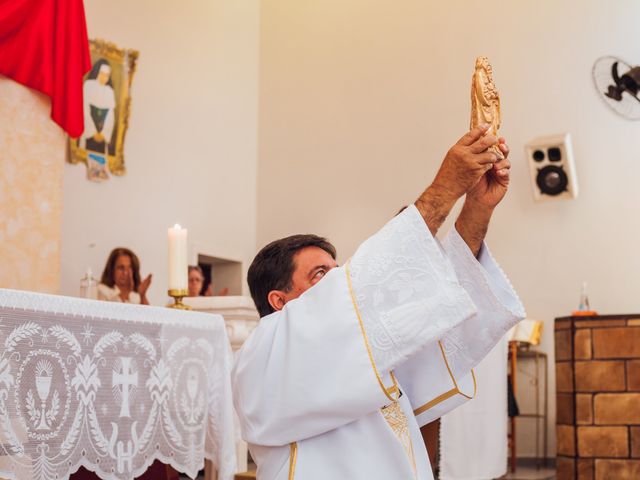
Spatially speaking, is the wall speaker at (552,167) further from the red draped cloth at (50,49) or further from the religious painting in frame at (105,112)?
the red draped cloth at (50,49)

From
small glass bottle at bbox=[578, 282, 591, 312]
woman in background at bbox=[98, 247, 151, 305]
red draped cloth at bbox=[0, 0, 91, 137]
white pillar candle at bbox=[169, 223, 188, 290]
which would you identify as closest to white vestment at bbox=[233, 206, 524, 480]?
white pillar candle at bbox=[169, 223, 188, 290]

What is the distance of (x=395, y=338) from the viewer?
1.58 m

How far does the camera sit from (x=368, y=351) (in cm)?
158

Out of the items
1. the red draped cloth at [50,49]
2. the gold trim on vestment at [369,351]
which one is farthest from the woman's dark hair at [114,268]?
the gold trim on vestment at [369,351]

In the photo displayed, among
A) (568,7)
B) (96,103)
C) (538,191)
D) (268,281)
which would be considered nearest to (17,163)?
(96,103)

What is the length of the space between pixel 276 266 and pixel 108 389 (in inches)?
37.8

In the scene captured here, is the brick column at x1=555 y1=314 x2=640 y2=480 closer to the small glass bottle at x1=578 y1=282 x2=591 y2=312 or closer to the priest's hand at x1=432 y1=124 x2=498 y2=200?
the small glass bottle at x1=578 y1=282 x2=591 y2=312

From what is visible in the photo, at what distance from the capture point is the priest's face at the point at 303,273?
192 cm

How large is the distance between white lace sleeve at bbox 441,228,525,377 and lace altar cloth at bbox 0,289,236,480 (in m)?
1.15

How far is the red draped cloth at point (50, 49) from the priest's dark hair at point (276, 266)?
4.26 meters

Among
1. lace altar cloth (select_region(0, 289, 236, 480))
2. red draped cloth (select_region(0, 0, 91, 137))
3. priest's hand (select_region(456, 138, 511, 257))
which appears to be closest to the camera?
priest's hand (select_region(456, 138, 511, 257))

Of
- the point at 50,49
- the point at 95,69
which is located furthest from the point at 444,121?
the point at 50,49

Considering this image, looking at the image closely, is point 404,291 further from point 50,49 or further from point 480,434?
point 50,49

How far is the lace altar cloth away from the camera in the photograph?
2.35 metres
